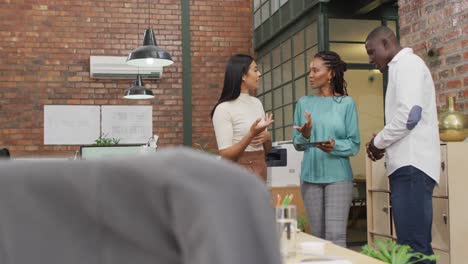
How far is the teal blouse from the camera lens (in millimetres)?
2551

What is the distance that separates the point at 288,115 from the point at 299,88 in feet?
1.53

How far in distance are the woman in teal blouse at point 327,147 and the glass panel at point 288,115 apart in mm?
3965

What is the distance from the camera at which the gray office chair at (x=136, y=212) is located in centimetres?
30

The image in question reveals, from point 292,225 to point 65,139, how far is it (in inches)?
266

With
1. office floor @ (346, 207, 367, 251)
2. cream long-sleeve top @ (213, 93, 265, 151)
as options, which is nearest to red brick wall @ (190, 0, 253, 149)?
office floor @ (346, 207, 367, 251)

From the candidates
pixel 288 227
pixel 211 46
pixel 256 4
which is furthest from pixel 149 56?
pixel 288 227

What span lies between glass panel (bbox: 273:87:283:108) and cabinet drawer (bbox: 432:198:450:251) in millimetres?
4040


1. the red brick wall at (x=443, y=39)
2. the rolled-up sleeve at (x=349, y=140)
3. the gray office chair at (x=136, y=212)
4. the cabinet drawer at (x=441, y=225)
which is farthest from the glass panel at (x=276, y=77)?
the gray office chair at (x=136, y=212)

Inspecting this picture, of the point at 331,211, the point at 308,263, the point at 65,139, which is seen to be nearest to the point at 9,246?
the point at 308,263

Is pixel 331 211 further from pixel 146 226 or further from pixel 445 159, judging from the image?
pixel 146 226

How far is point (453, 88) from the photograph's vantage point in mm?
3590

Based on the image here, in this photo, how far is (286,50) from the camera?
6.98 meters

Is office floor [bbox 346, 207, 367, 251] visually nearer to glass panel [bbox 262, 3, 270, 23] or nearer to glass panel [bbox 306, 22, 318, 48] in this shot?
glass panel [bbox 306, 22, 318, 48]

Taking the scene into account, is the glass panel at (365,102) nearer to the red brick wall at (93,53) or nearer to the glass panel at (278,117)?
the glass panel at (278,117)
